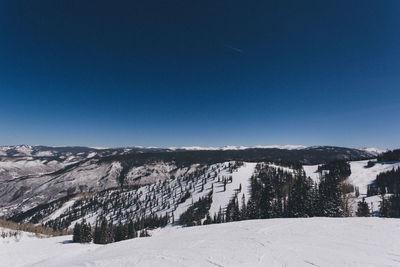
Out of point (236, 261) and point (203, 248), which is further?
point (203, 248)

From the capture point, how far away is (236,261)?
9.62m

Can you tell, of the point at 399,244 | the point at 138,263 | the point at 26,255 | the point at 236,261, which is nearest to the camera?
the point at 236,261

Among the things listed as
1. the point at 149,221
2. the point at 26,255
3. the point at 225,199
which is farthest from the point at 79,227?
the point at 225,199

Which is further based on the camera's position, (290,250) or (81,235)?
(81,235)

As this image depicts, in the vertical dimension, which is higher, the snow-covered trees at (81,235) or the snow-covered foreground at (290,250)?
the snow-covered foreground at (290,250)

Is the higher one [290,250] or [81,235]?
[290,250]

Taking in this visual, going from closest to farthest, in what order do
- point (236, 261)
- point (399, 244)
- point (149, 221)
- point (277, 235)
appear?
point (236, 261) → point (399, 244) → point (277, 235) → point (149, 221)

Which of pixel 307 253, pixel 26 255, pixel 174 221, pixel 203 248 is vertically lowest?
pixel 174 221

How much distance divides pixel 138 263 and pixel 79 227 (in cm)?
3584

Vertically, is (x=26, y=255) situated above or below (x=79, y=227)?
above

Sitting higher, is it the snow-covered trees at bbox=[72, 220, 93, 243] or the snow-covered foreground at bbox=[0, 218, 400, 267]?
the snow-covered foreground at bbox=[0, 218, 400, 267]

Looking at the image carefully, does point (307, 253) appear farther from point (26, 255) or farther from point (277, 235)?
point (26, 255)

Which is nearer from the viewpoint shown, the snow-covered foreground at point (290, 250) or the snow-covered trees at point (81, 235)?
the snow-covered foreground at point (290, 250)

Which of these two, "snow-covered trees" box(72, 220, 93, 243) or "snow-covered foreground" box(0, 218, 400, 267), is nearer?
"snow-covered foreground" box(0, 218, 400, 267)
